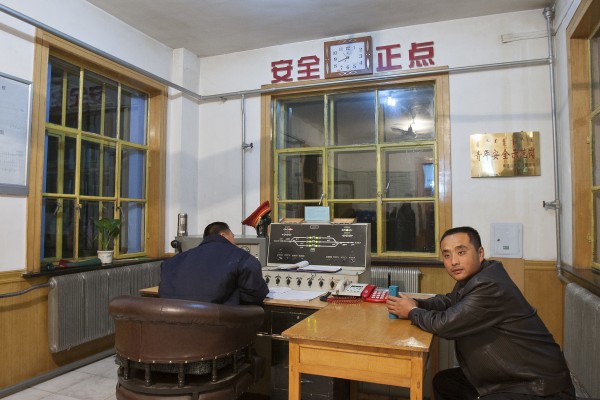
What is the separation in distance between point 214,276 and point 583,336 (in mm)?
2061

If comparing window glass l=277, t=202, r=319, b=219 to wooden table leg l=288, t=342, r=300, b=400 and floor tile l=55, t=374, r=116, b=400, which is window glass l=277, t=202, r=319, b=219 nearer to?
floor tile l=55, t=374, r=116, b=400

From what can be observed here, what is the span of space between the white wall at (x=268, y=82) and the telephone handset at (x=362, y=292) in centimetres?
152

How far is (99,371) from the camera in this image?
3191 millimetres

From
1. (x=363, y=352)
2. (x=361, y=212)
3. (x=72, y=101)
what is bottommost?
(x=363, y=352)

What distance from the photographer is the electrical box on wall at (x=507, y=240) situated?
3.40 m

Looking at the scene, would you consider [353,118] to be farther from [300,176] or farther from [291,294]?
[291,294]

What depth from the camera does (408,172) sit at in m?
3.86

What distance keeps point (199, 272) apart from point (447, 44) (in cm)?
305

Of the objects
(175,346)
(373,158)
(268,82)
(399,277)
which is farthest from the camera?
(268,82)

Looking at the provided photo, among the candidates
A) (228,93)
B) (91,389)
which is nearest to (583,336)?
(91,389)

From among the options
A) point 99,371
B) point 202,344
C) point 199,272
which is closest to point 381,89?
point 199,272

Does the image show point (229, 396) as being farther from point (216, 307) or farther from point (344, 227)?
point (344, 227)

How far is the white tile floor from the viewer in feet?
8.98

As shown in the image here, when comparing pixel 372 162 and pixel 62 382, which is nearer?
pixel 62 382
